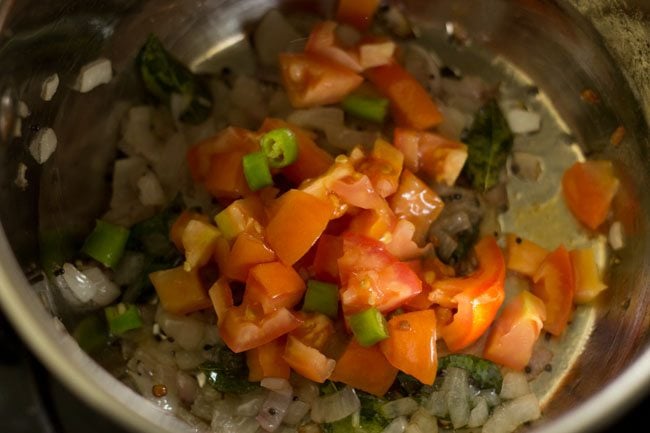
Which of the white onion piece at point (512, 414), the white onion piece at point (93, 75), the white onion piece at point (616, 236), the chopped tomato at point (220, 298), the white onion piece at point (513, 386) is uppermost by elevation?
the white onion piece at point (93, 75)

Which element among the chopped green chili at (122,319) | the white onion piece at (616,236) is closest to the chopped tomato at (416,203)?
the white onion piece at (616,236)

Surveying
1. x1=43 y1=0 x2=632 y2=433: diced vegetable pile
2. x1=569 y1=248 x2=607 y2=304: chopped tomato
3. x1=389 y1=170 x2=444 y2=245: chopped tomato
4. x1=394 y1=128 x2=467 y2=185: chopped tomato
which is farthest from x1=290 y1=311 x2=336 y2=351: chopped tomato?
x1=569 y1=248 x2=607 y2=304: chopped tomato

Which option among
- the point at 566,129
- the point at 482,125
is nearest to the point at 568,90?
the point at 566,129

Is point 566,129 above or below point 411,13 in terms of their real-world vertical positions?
below

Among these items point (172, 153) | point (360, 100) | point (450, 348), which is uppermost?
point (360, 100)

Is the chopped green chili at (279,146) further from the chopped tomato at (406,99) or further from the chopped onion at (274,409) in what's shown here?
the chopped onion at (274,409)

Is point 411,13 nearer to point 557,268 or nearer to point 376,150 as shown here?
point 376,150

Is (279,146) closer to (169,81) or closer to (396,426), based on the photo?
(169,81)

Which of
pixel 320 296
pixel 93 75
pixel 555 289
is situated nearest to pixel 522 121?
pixel 555 289
